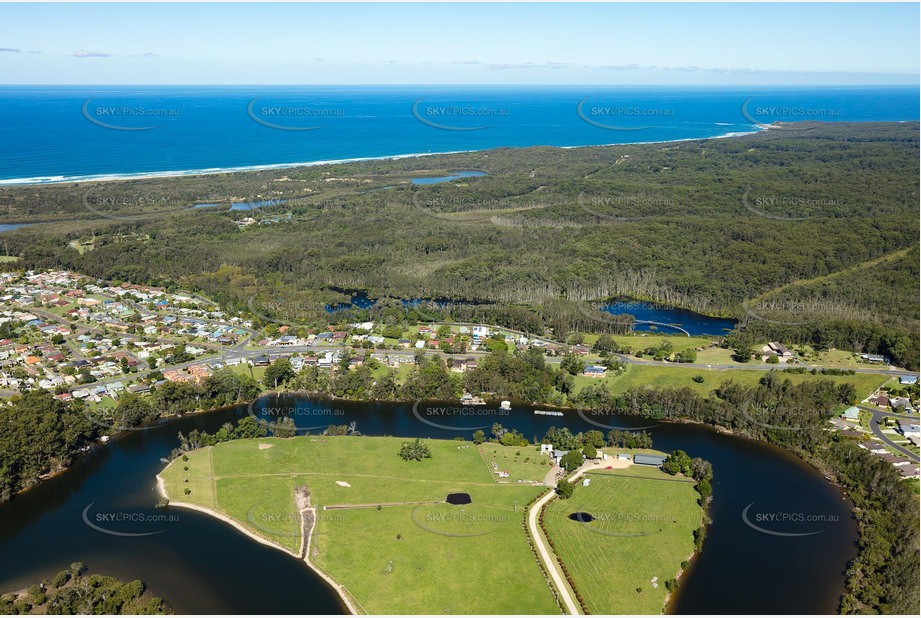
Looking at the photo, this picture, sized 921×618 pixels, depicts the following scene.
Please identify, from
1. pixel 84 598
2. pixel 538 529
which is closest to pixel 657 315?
pixel 538 529

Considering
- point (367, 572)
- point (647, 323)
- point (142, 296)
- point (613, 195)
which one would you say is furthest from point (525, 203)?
point (367, 572)

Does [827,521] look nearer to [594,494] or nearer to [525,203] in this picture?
[594,494]

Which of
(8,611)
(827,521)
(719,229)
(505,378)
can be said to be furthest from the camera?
(719,229)

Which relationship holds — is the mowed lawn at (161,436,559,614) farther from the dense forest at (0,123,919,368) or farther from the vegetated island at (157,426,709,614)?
the dense forest at (0,123,919,368)

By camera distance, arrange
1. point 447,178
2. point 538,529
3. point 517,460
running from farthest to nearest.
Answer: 1. point 447,178
2. point 517,460
3. point 538,529

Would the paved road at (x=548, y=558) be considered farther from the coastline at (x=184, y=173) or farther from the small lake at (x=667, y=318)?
the coastline at (x=184, y=173)

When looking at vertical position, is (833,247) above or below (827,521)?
above

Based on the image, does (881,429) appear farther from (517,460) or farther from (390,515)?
(390,515)
